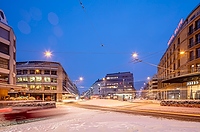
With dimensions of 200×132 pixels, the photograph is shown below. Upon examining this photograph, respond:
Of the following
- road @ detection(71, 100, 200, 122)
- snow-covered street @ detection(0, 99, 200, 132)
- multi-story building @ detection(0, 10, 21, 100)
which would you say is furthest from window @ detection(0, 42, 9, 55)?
snow-covered street @ detection(0, 99, 200, 132)

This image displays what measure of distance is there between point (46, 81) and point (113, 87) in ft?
275

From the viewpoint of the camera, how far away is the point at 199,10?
4828cm

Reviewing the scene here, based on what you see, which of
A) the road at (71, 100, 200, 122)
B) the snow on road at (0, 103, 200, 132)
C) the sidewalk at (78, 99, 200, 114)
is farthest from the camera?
the sidewalk at (78, 99, 200, 114)

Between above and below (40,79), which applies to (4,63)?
above

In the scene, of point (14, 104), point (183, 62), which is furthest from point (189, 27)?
point (14, 104)

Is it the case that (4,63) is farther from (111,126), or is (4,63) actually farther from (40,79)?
(40,79)

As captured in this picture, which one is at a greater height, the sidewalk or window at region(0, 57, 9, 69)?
window at region(0, 57, 9, 69)

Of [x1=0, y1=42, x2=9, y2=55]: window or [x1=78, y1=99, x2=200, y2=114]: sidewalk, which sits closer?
[x1=78, y1=99, x2=200, y2=114]: sidewalk

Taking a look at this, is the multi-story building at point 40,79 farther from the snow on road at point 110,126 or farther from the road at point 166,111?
the snow on road at point 110,126

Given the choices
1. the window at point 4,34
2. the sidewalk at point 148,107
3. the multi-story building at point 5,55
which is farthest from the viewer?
the window at point 4,34

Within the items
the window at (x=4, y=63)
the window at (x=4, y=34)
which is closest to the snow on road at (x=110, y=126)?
the window at (x=4, y=63)

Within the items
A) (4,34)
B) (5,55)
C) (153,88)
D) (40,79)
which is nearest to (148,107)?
(5,55)

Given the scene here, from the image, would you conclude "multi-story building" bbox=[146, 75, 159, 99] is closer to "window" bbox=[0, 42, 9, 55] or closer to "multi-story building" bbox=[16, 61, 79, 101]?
"multi-story building" bbox=[16, 61, 79, 101]

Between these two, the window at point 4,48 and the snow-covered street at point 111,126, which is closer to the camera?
the snow-covered street at point 111,126
